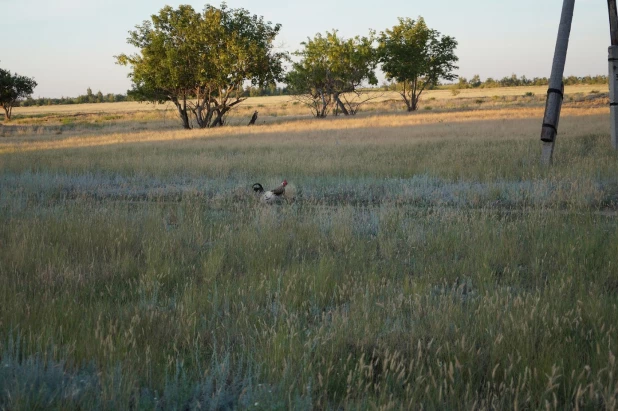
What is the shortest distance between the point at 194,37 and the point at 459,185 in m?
34.1

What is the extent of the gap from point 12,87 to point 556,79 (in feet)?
203

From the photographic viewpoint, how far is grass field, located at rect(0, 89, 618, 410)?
3.12m

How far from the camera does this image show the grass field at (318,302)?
3.12 m

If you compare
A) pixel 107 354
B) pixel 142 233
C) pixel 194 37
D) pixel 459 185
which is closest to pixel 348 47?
pixel 194 37

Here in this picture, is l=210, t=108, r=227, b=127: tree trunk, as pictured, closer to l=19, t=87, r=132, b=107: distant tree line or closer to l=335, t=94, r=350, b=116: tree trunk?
l=335, t=94, r=350, b=116: tree trunk

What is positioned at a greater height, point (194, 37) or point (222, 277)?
point (194, 37)

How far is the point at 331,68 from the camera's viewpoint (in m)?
52.6

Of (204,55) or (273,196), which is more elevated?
(204,55)

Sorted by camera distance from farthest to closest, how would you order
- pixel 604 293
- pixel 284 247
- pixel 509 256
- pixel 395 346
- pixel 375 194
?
pixel 375 194 < pixel 284 247 < pixel 509 256 < pixel 604 293 < pixel 395 346

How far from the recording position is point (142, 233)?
7125 millimetres

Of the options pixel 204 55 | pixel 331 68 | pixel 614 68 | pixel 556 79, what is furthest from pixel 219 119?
pixel 556 79

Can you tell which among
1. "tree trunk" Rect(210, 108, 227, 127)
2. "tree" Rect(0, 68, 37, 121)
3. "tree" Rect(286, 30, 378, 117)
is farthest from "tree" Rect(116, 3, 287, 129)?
"tree" Rect(0, 68, 37, 121)

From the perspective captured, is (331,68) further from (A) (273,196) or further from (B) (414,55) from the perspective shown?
(A) (273,196)

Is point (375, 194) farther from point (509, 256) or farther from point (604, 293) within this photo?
point (604, 293)
